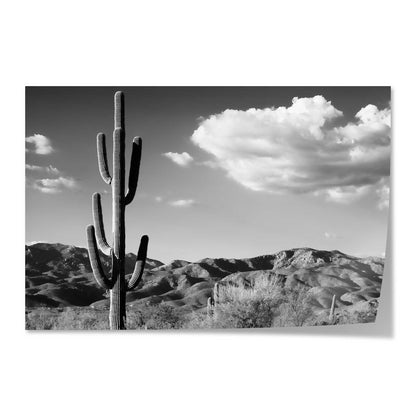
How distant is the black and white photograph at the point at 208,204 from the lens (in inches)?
374

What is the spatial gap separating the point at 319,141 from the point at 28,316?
420cm

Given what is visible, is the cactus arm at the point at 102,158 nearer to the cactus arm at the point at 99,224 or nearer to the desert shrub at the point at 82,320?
the cactus arm at the point at 99,224

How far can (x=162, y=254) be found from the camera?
32.1 ft

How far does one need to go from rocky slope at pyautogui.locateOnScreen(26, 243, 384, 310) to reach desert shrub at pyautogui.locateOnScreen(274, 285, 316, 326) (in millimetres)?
107

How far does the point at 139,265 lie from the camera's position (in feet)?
31.5

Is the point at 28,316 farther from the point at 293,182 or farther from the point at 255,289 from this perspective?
the point at 293,182

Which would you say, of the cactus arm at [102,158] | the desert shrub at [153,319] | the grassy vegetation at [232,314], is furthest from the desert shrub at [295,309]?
the cactus arm at [102,158]

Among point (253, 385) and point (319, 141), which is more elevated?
point (319, 141)

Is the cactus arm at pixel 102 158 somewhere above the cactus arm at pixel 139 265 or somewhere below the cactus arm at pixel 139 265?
above

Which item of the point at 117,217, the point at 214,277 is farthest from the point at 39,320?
the point at 214,277

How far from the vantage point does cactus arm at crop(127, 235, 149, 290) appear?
9570mm

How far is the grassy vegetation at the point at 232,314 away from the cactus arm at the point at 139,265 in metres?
0.33
